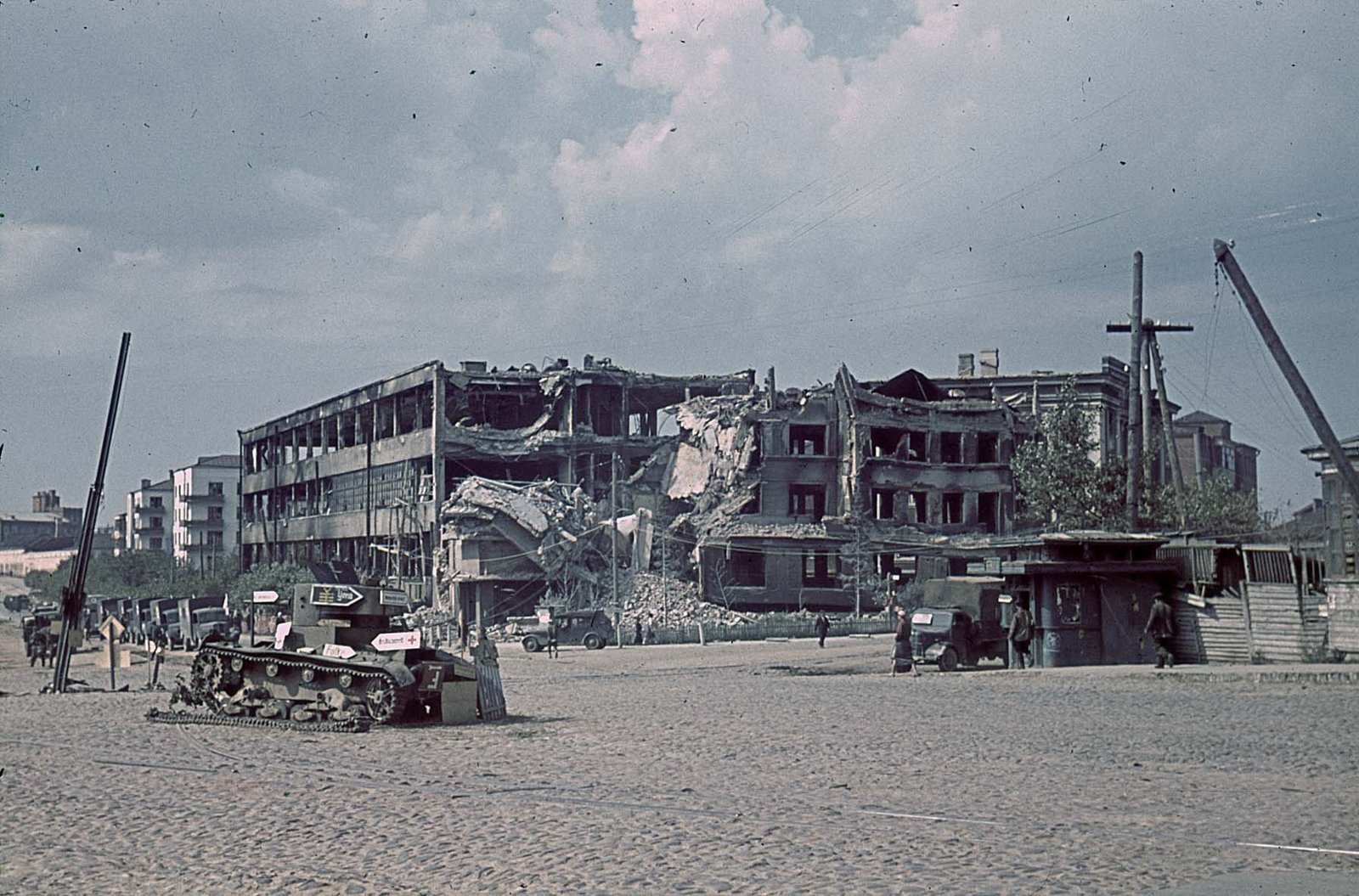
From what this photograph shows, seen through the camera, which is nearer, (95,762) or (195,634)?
(95,762)

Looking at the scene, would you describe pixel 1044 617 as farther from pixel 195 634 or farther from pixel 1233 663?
pixel 195 634

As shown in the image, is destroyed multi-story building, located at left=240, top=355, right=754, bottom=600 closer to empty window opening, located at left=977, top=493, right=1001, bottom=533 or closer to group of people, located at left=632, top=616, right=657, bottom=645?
empty window opening, located at left=977, top=493, right=1001, bottom=533

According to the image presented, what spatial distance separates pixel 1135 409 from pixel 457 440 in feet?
148

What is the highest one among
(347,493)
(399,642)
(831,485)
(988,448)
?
(988,448)

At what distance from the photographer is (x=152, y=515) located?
149625 millimetres

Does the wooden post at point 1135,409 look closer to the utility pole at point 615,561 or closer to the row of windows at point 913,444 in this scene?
the utility pole at point 615,561

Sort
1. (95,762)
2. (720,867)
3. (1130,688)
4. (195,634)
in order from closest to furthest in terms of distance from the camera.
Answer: (720,867)
(95,762)
(1130,688)
(195,634)

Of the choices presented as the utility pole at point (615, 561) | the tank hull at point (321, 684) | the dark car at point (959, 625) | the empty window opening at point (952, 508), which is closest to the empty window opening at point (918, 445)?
the empty window opening at point (952, 508)

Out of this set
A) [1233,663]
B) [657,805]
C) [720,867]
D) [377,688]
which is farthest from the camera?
[1233,663]

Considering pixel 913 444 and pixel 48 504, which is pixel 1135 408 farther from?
pixel 48 504

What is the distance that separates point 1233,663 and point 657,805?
21.9 m

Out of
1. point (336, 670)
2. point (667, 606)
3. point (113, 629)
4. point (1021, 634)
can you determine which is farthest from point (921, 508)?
point (336, 670)

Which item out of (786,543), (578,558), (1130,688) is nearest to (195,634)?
(578,558)

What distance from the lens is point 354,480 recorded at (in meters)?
87.3
